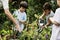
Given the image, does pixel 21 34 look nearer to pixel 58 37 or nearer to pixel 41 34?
pixel 41 34

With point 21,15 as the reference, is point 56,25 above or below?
above

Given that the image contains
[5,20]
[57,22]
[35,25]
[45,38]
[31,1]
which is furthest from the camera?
[31,1]

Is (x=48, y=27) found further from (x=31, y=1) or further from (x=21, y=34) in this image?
(x=31, y=1)

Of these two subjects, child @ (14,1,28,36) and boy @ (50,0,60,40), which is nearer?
boy @ (50,0,60,40)

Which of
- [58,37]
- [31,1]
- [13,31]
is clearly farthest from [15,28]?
[31,1]

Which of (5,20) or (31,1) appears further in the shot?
(31,1)

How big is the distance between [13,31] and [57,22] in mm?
1534

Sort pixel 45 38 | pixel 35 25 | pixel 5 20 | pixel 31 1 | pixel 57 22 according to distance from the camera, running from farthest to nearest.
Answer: pixel 31 1, pixel 5 20, pixel 35 25, pixel 45 38, pixel 57 22

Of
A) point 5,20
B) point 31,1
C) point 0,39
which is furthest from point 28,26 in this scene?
point 31,1

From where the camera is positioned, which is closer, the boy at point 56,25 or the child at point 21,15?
the boy at point 56,25

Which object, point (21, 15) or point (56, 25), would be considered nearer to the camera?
point (56, 25)

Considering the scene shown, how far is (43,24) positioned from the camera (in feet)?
21.0

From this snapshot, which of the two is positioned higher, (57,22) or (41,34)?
(57,22)

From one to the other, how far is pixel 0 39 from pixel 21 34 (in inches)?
14.5
